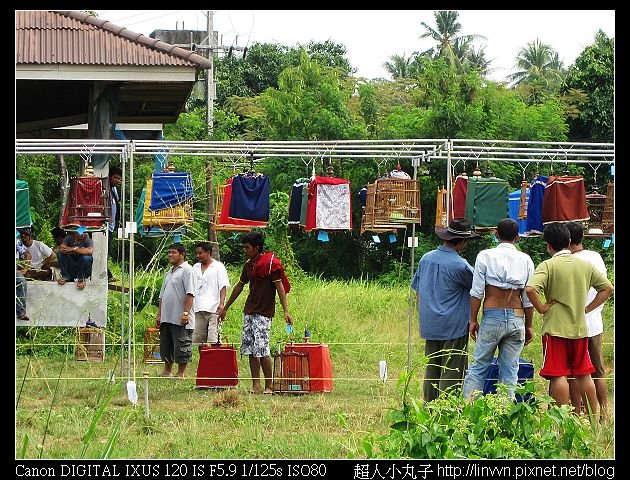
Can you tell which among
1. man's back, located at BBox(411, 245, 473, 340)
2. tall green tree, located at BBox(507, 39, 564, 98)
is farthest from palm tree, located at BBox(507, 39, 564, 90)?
man's back, located at BBox(411, 245, 473, 340)

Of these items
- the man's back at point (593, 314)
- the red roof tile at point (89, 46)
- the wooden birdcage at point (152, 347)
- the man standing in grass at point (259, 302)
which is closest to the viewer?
Answer: the man's back at point (593, 314)

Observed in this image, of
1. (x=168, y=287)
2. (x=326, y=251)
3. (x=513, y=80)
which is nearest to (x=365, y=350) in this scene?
(x=168, y=287)

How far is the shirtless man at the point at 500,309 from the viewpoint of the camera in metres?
8.31

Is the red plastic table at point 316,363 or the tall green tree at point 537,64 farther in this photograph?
the tall green tree at point 537,64

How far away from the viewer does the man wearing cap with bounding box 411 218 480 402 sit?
8766mm

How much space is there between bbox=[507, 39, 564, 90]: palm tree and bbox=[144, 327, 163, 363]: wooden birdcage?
28.9 meters

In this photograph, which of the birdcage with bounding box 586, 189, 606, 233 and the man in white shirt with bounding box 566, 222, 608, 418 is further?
the birdcage with bounding box 586, 189, 606, 233

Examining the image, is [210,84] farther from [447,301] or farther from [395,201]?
[447,301]

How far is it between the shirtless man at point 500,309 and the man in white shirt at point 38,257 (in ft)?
20.2

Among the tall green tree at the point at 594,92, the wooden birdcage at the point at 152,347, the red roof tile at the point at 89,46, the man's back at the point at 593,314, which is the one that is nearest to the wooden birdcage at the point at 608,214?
the man's back at the point at 593,314

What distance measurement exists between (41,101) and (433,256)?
832 centimetres

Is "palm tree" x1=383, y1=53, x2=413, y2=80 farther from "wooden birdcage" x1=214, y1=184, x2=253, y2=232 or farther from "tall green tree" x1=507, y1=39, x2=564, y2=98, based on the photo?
"wooden birdcage" x1=214, y1=184, x2=253, y2=232

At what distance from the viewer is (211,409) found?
376 inches
